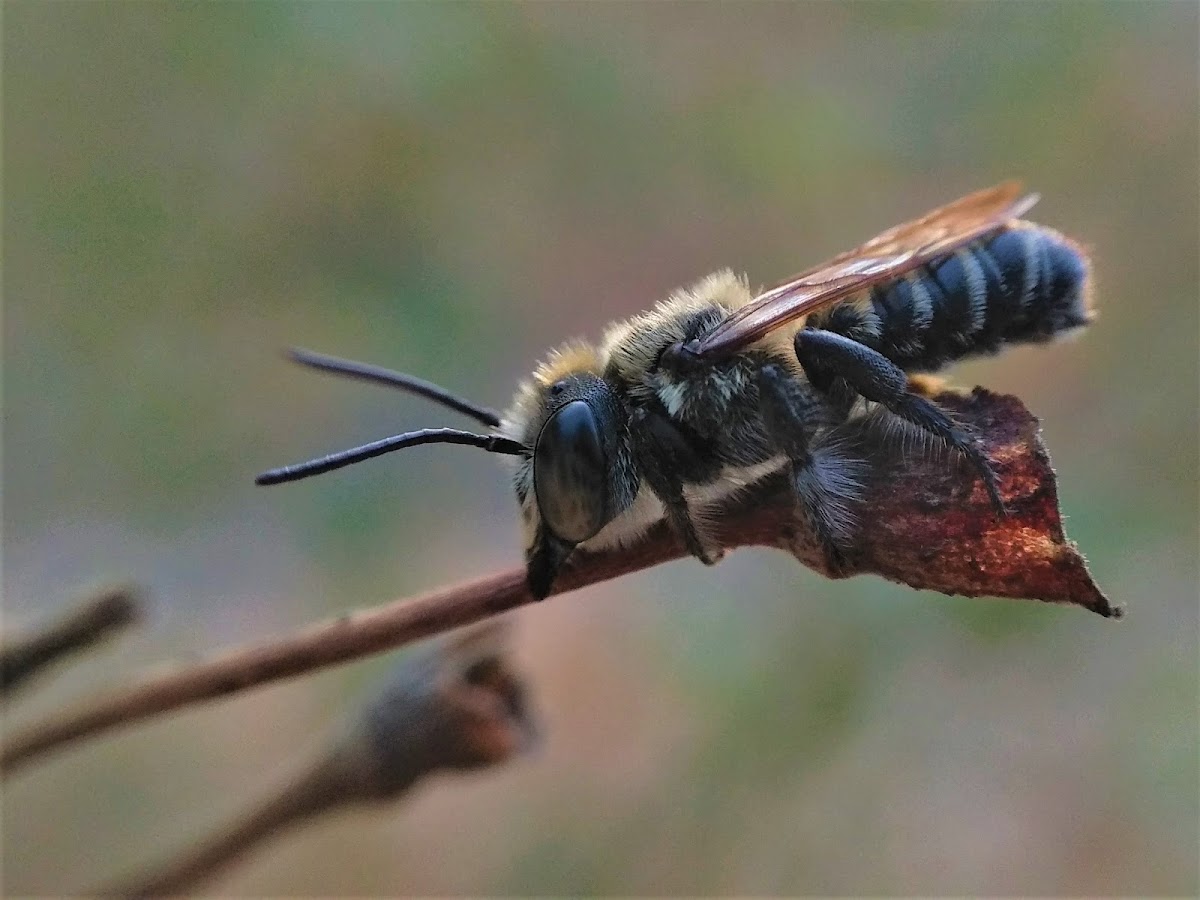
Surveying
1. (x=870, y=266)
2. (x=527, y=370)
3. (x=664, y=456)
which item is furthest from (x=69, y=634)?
(x=527, y=370)

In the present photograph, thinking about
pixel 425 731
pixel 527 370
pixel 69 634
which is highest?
pixel 527 370

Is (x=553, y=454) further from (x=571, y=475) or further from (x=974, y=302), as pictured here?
(x=974, y=302)

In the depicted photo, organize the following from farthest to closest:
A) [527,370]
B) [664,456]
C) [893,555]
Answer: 1. [527,370]
2. [664,456]
3. [893,555]

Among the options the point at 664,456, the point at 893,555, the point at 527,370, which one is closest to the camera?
the point at 893,555

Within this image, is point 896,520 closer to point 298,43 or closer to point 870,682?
point 870,682

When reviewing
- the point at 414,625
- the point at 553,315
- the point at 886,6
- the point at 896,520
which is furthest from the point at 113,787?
the point at 886,6

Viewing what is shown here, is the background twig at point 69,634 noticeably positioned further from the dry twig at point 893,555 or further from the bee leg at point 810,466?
the bee leg at point 810,466
